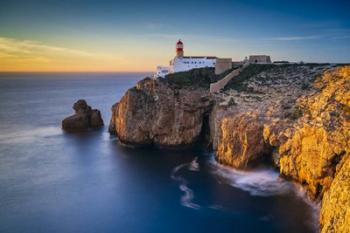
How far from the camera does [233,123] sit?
36062mm

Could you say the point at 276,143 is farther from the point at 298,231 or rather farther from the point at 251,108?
the point at 298,231

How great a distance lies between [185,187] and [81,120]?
1106 inches

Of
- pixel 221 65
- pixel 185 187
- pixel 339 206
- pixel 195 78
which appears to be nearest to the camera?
pixel 339 206

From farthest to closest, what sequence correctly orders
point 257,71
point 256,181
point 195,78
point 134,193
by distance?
point 195,78
point 257,71
point 256,181
point 134,193

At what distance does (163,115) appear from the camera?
4375cm

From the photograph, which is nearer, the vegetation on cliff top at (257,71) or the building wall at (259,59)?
the vegetation on cliff top at (257,71)

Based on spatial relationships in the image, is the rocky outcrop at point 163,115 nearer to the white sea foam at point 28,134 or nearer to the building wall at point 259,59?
the white sea foam at point 28,134

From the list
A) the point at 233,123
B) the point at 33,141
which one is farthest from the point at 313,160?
the point at 33,141

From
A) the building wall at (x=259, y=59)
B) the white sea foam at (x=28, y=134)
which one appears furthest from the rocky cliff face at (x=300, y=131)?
the white sea foam at (x=28, y=134)

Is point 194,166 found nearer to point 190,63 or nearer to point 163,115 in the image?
point 163,115

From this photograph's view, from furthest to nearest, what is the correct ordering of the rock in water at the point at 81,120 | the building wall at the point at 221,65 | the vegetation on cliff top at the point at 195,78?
the rock in water at the point at 81,120
the building wall at the point at 221,65
the vegetation on cliff top at the point at 195,78

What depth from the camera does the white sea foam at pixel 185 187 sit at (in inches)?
1111

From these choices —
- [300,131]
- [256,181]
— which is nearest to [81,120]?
[256,181]

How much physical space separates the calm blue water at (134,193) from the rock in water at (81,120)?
8.97 metres
